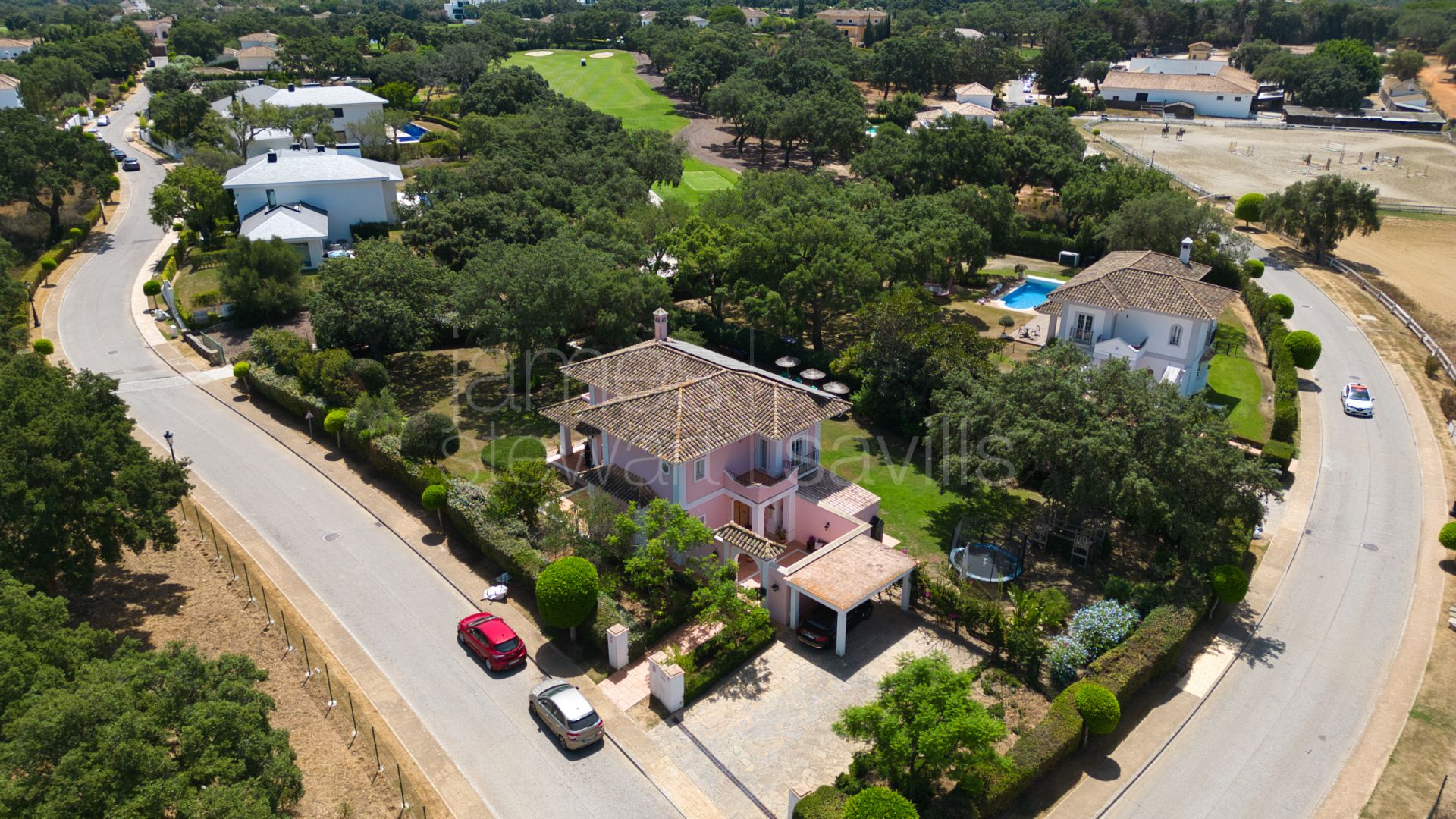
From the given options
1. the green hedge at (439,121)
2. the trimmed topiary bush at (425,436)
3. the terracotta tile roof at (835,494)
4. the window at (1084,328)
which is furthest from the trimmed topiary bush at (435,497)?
the green hedge at (439,121)

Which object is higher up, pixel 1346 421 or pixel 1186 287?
pixel 1186 287

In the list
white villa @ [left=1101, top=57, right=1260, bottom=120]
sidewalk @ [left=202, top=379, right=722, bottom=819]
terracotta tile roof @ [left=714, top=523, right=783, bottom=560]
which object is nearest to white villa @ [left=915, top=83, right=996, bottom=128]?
white villa @ [left=1101, top=57, right=1260, bottom=120]

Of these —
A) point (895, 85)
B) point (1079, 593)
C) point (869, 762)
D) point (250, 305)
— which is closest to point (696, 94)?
point (895, 85)

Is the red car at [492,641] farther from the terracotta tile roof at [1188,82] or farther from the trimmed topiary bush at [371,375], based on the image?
the terracotta tile roof at [1188,82]

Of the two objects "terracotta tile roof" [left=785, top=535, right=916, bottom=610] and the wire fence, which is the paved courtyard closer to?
"terracotta tile roof" [left=785, top=535, right=916, bottom=610]

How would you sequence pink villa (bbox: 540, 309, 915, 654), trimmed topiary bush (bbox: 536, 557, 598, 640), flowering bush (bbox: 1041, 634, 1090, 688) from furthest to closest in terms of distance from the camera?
pink villa (bbox: 540, 309, 915, 654)
trimmed topiary bush (bbox: 536, 557, 598, 640)
flowering bush (bbox: 1041, 634, 1090, 688)

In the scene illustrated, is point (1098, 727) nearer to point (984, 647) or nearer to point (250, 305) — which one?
point (984, 647)
